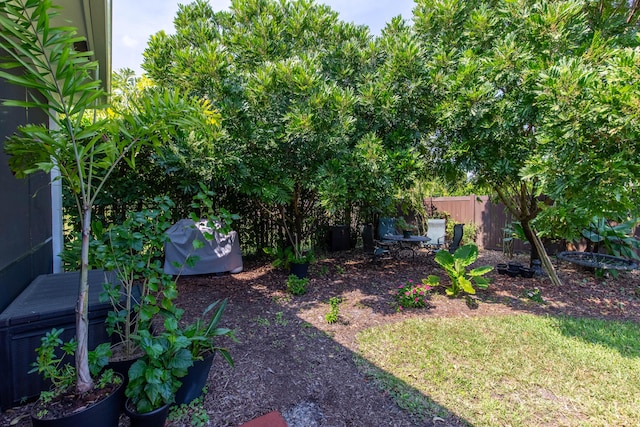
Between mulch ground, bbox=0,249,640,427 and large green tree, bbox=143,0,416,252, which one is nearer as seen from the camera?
mulch ground, bbox=0,249,640,427

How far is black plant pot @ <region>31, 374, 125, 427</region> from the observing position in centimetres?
142

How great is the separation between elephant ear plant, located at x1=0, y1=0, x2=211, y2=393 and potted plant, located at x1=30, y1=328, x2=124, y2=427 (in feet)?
0.18

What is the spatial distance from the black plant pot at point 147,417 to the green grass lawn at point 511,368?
5.10ft

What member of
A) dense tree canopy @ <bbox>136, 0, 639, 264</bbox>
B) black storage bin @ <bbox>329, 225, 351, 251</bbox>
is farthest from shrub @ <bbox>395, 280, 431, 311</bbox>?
black storage bin @ <bbox>329, 225, 351, 251</bbox>

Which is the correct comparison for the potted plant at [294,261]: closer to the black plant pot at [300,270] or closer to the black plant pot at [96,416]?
the black plant pot at [300,270]

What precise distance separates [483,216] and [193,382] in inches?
351

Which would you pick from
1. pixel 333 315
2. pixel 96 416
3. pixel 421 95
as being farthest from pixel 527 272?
pixel 96 416

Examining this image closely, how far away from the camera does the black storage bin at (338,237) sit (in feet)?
27.0

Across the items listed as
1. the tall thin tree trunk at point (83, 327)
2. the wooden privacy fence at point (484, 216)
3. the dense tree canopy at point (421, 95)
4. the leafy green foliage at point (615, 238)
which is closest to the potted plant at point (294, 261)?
the dense tree canopy at point (421, 95)

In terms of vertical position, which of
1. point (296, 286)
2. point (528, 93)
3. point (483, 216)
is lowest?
point (296, 286)

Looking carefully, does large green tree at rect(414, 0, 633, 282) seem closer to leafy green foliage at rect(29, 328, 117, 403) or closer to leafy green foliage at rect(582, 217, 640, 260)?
leafy green foliage at rect(582, 217, 640, 260)

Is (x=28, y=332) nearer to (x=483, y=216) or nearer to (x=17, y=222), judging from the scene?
(x=17, y=222)

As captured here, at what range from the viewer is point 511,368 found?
8.64 feet

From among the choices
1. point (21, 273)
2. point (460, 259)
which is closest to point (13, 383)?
point (21, 273)
